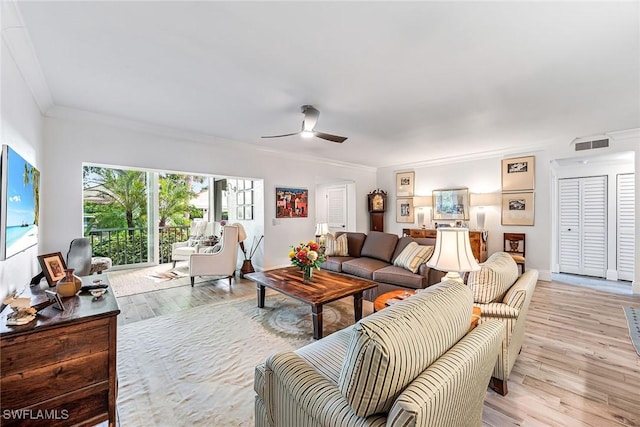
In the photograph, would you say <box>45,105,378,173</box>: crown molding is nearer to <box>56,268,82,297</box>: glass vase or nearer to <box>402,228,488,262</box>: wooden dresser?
<box>56,268,82,297</box>: glass vase

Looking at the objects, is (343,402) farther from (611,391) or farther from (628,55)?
(628,55)

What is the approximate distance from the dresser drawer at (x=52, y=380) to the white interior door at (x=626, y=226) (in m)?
7.41

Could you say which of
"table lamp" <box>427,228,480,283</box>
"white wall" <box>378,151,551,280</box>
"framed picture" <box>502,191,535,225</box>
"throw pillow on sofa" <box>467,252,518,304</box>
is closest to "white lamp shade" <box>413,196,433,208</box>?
"white wall" <box>378,151,551,280</box>

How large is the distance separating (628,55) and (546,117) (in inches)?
58.6

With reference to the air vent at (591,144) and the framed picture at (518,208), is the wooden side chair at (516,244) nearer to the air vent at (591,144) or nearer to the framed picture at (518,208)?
the framed picture at (518,208)

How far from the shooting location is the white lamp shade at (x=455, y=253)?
1897 mm

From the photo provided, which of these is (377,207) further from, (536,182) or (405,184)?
(536,182)

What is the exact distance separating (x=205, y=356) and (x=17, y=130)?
233 cm

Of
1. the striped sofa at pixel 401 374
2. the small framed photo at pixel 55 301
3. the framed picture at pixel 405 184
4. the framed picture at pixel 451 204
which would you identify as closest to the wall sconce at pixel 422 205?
the framed picture at pixel 451 204

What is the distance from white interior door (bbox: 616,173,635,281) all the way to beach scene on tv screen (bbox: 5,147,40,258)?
26.1 feet

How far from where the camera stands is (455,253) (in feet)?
6.32

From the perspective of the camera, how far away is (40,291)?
182cm

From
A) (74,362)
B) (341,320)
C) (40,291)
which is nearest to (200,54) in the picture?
(40,291)

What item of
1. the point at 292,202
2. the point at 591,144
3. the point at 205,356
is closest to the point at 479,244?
the point at 591,144
